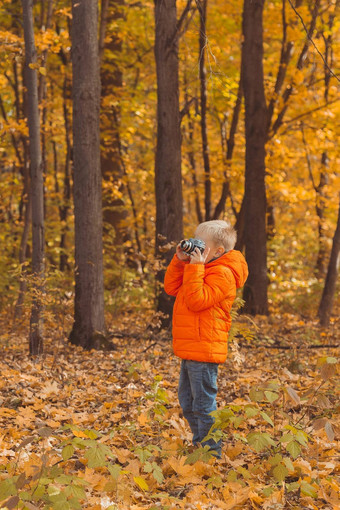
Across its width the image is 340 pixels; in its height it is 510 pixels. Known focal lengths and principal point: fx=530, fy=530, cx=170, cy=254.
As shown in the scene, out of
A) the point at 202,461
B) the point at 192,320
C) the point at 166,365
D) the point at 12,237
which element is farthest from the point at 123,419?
the point at 12,237

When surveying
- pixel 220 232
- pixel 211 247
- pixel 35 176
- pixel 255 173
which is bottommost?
pixel 211 247

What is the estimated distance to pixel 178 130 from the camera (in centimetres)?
848

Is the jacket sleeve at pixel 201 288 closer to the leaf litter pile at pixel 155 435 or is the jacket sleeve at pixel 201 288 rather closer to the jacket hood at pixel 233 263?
the jacket hood at pixel 233 263

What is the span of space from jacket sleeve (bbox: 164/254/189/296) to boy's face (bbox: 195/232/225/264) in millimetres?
180

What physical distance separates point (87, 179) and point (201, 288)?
435 centimetres

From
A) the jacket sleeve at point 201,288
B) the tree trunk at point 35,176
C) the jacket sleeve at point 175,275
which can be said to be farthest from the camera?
the tree trunk at point 35,176

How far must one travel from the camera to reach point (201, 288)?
3436 millimetres

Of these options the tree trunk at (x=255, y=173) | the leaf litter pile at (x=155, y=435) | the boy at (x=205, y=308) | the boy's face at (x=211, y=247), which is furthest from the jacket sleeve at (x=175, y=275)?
the tree trunk at (x=255, y=173)

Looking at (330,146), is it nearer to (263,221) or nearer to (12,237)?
(263,221)

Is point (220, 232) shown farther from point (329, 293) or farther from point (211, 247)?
point (329, 293)

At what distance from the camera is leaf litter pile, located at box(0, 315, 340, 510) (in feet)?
9.51

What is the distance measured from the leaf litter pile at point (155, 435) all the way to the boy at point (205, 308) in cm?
22

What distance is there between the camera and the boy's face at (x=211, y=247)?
3654 mm

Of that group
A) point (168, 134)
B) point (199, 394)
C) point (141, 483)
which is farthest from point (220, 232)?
point (168, 134)
